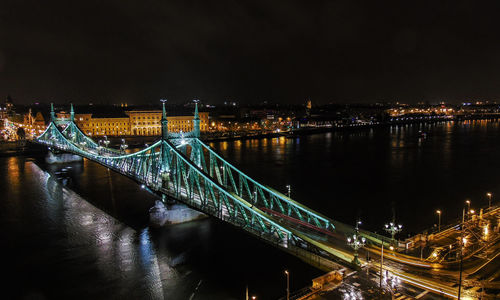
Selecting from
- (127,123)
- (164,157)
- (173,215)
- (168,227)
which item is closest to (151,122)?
(127,123)

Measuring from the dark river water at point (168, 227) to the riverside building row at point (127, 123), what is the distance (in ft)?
114

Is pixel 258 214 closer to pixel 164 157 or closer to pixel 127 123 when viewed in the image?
pixel 164 157

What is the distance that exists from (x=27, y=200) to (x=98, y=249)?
1494 centimetres

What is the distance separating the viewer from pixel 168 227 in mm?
22250

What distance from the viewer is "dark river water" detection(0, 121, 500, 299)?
16188 millimetres

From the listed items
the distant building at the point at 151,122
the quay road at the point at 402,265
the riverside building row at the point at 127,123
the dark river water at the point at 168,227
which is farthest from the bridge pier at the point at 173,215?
the distant building at the point at 151,122

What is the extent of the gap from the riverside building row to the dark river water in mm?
34704

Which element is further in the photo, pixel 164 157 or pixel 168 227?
pixel 164 157

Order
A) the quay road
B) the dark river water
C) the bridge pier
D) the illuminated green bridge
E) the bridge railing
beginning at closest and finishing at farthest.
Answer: the quay road → the illuminated green bridge → the dark river water → the bridge railing → the bridge pier

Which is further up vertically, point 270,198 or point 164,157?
point 164,157

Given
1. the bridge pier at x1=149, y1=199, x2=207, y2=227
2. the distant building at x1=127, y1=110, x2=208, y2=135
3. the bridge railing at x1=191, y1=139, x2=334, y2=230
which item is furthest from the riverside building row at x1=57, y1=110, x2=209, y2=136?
the bridge railing at x1=191, y1=139, x2=334, y2=230

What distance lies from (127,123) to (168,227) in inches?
2736


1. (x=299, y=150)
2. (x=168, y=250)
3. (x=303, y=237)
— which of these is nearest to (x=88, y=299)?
(x=168, y=250)

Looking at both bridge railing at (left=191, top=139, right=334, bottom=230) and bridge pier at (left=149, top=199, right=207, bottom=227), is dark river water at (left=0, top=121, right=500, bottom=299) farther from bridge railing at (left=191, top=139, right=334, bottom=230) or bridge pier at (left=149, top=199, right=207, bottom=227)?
bridge railing at (left=191, top=139, right=334, bottom=230)
